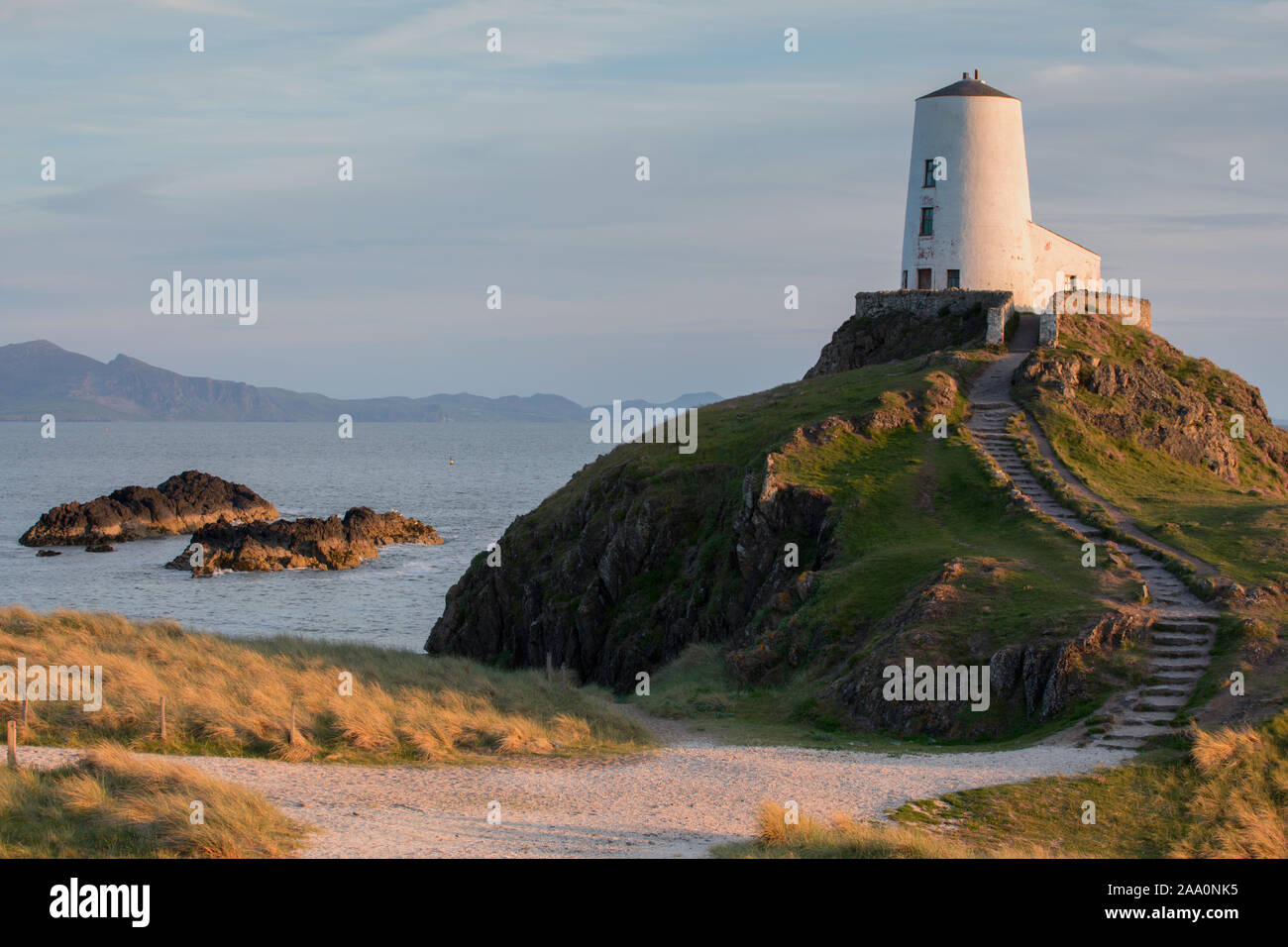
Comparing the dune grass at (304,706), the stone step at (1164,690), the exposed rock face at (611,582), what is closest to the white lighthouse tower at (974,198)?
the exposed rock face at (611,582)

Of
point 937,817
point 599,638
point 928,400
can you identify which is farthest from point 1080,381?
point 937,817

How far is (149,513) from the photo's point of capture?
105m

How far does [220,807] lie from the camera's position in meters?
18.0

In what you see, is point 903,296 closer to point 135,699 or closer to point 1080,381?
point 1080,381

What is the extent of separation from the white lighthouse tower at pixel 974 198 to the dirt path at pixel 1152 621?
15.3 meters

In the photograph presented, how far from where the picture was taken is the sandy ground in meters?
18.1

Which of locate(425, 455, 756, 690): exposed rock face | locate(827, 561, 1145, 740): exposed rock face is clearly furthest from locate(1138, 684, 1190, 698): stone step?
locate(425, 455, 756, 690): exposed rock face

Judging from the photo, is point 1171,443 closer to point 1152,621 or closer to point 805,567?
point 805,567

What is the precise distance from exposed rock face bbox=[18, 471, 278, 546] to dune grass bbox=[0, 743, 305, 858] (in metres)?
84.5

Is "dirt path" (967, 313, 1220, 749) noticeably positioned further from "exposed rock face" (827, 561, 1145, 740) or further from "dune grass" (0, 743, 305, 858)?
"dune grass" (0, 743, 305, 858)

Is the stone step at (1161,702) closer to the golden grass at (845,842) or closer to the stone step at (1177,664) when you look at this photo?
the stone step at (1177,664)

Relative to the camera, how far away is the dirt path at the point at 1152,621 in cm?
2448

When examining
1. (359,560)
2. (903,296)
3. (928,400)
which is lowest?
(359,560)
